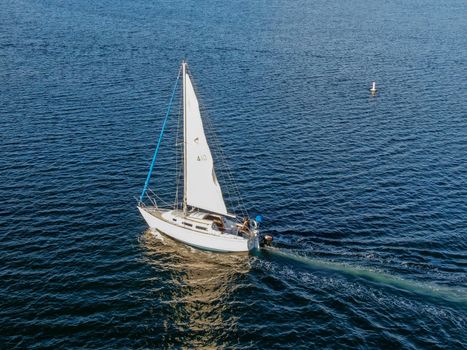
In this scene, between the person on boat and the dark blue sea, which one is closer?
the dark blue sea

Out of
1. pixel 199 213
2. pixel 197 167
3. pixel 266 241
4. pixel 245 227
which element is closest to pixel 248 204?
pixel 199 213

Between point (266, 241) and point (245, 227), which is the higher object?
point (245, 227)

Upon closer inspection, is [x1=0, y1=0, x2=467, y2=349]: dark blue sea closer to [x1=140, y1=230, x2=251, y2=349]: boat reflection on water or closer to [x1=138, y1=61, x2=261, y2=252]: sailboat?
[x1=140, y1=230, x2=251, y2=349]: boat reflection on water

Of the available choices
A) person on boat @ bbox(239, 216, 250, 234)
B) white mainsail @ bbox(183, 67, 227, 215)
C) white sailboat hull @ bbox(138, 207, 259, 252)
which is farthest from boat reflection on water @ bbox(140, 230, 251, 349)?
white mainsail @ bbox(183, 67, 227, 215)

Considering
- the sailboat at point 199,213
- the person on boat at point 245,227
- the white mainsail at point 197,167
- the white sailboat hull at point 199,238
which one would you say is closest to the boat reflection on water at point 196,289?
the white sailboat hull at point 199,238

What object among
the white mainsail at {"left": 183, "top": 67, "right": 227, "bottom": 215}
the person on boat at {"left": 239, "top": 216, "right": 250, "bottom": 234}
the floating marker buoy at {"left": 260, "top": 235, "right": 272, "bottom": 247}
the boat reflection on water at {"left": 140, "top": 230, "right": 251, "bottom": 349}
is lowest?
the boat reflection on water at {"left": 140, "top": 230, "right": 251, "bottom": 349}

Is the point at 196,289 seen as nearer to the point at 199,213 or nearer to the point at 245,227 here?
the point at 245,227

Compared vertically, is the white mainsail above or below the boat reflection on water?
above

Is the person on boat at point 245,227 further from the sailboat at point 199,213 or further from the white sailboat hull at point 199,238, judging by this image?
the white sailboat hull at point 199,238
